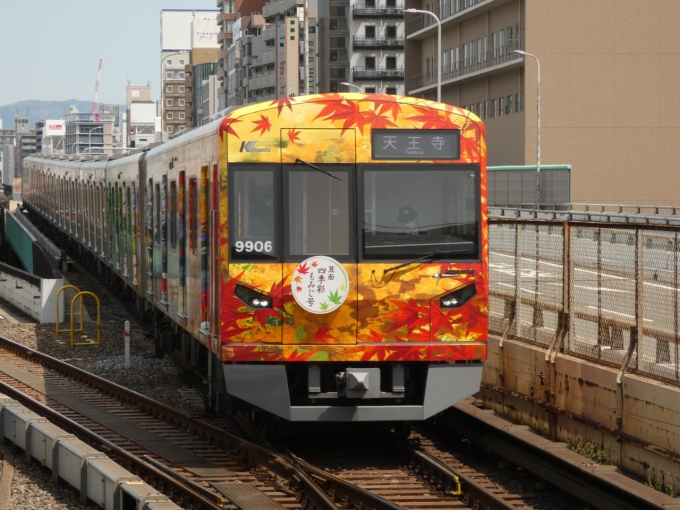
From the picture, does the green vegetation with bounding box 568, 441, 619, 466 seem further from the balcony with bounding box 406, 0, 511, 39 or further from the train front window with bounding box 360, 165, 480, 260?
the balcony with bounding box 406, 0, 511, 39

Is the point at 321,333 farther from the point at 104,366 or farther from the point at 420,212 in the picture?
the point at 104,366

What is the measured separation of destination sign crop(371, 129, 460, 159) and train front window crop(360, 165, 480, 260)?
0.11 meters

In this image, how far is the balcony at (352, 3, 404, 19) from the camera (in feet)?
331

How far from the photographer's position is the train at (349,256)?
10570mm

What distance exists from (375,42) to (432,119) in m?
92.2

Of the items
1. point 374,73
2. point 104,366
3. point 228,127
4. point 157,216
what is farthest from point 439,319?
point 374,73

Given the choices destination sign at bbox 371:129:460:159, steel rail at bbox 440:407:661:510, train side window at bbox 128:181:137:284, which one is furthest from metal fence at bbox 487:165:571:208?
destination sign at bbox 371:129:460:159

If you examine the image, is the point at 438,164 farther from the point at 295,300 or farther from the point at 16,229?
the point at 16,229

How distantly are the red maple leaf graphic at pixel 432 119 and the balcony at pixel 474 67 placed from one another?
51836mm

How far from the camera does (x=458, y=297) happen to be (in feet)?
35.5

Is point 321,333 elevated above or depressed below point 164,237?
below

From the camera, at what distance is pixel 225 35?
14950cm

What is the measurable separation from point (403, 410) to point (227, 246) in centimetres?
204

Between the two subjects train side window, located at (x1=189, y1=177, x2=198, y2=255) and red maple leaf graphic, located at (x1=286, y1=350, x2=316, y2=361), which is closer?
red maple leaf graphic, located at (x1=286, y1=350, x2=316, y2=361)
